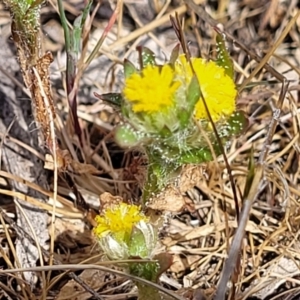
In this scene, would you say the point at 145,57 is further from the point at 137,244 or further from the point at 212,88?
the point at 137,244

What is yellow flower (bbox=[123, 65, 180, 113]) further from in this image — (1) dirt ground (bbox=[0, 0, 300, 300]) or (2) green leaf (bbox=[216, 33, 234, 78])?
(1) dirt ground (bbox=[0, 0, 300, 300])

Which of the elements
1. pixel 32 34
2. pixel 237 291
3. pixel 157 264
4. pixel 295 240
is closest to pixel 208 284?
pixel 237 291

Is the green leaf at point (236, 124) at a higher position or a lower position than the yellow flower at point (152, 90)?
lower

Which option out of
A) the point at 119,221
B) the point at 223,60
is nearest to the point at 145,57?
the point at 223,60

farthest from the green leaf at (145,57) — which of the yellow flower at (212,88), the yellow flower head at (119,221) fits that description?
the yellow flower head at (119,221)

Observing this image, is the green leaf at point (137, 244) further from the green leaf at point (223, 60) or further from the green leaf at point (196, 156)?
the green leaf at point (223, 60)

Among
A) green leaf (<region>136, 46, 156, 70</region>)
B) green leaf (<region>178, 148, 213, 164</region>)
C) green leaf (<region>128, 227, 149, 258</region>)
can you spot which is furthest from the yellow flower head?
green leaf (<region>136, 46, 156, 70</region>)

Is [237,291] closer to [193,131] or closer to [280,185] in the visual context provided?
[280,185]
